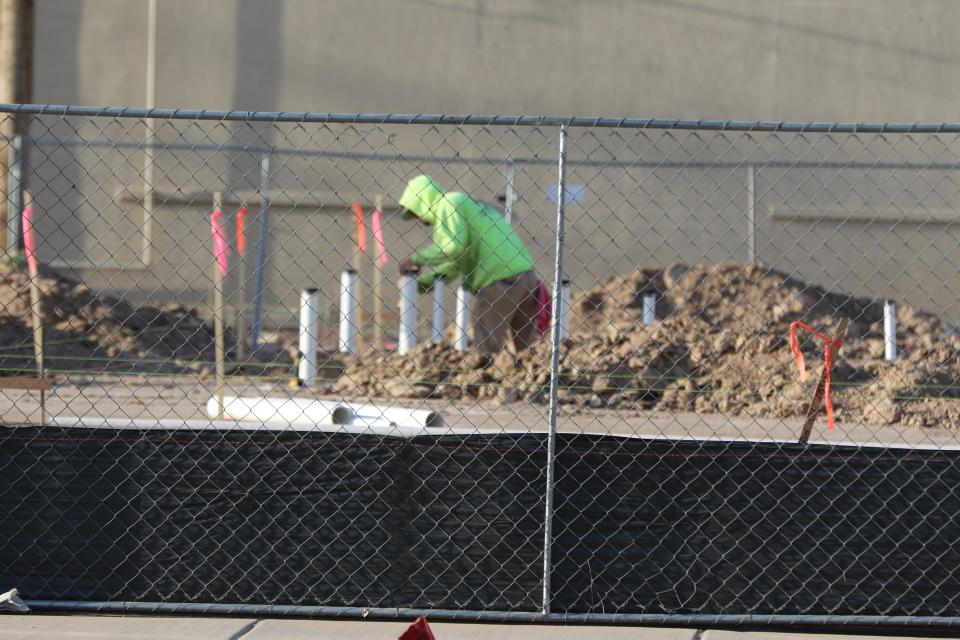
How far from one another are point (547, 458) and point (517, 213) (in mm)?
11068

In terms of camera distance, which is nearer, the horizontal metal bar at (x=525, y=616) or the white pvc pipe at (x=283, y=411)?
the horizontal metal bar at (x=525, y=616)

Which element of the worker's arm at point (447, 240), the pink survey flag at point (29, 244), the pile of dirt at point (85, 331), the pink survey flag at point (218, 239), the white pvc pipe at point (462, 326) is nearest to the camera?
the pink survey flag at point (29, 244)

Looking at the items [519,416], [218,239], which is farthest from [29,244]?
[519,416]

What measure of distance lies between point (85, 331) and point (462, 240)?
5375 millimetres

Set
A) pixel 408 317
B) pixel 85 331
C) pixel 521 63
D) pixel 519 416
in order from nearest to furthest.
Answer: pixel 519 416 → pixel 408 317 → pixel 85 331 → pixel 521 63

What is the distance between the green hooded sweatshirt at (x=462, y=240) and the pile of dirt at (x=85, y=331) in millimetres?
3450

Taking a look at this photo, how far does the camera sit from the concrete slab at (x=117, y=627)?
444cm

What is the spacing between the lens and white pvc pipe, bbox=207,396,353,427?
7684mm

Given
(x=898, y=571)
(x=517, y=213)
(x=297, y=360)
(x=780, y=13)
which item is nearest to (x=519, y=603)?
Answer: (x=898, y=571)

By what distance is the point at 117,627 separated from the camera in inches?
180

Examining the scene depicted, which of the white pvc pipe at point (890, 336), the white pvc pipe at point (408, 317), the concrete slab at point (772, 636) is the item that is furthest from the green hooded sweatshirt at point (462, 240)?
the concrete slab at point (772, 636)

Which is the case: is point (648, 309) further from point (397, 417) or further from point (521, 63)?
point (521, 63)

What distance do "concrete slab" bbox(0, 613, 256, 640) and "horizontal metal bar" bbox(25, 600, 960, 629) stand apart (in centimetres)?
4

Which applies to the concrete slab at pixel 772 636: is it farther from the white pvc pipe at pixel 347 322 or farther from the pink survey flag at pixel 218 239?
the white pvc pipe at pixel 347 322
